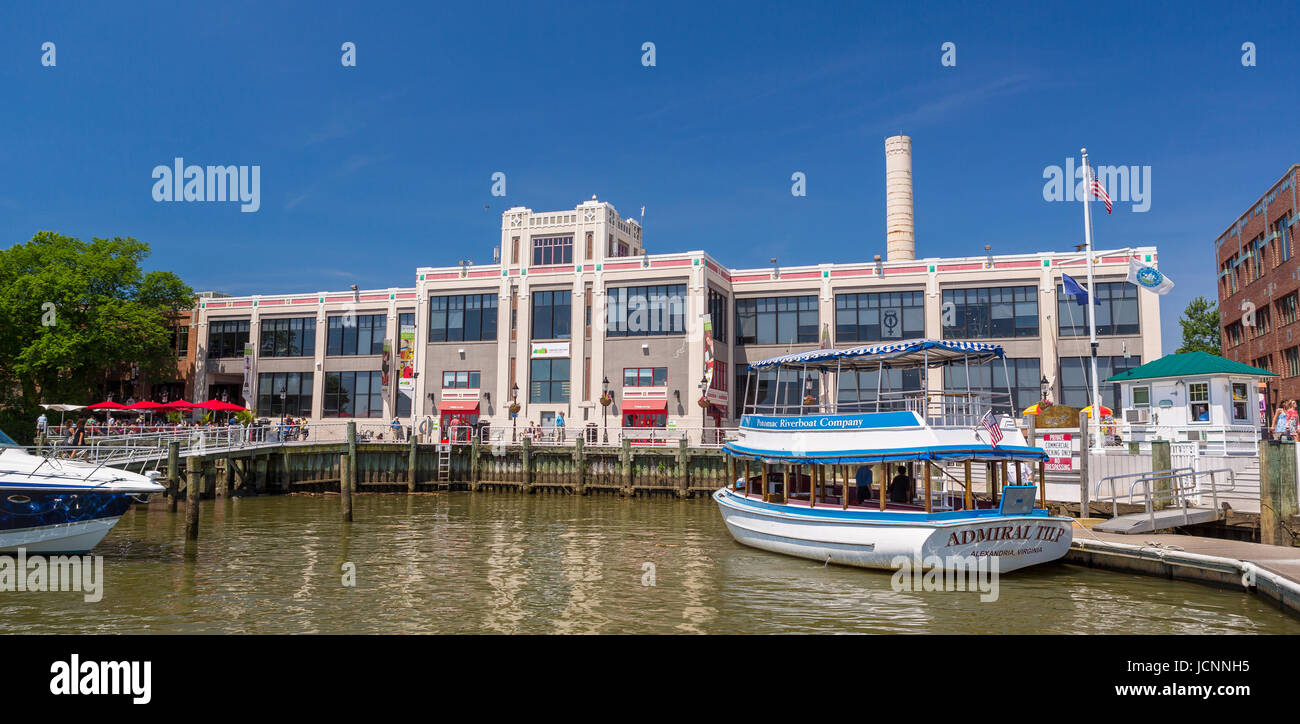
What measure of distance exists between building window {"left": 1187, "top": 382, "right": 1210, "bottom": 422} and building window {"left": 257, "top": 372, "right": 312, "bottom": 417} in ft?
169

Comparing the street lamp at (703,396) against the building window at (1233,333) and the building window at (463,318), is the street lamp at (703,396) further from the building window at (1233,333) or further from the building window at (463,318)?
the building window at (1233,333)

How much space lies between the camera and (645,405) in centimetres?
4719

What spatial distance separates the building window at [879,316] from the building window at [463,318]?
22042 millimetres

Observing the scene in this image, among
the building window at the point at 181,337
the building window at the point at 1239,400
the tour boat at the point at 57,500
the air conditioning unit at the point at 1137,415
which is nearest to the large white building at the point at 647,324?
the building window at the point at 181,337

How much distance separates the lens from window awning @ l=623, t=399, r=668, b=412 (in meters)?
46.8

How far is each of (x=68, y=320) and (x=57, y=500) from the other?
39660mm

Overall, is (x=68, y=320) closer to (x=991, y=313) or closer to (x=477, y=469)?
(x=477, y=469)

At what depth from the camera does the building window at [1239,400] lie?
89.1ft

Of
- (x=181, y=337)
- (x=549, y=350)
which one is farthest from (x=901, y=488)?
(x=181, y=337)

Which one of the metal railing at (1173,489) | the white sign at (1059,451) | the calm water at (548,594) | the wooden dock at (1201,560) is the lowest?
the calm water at (548,594)
